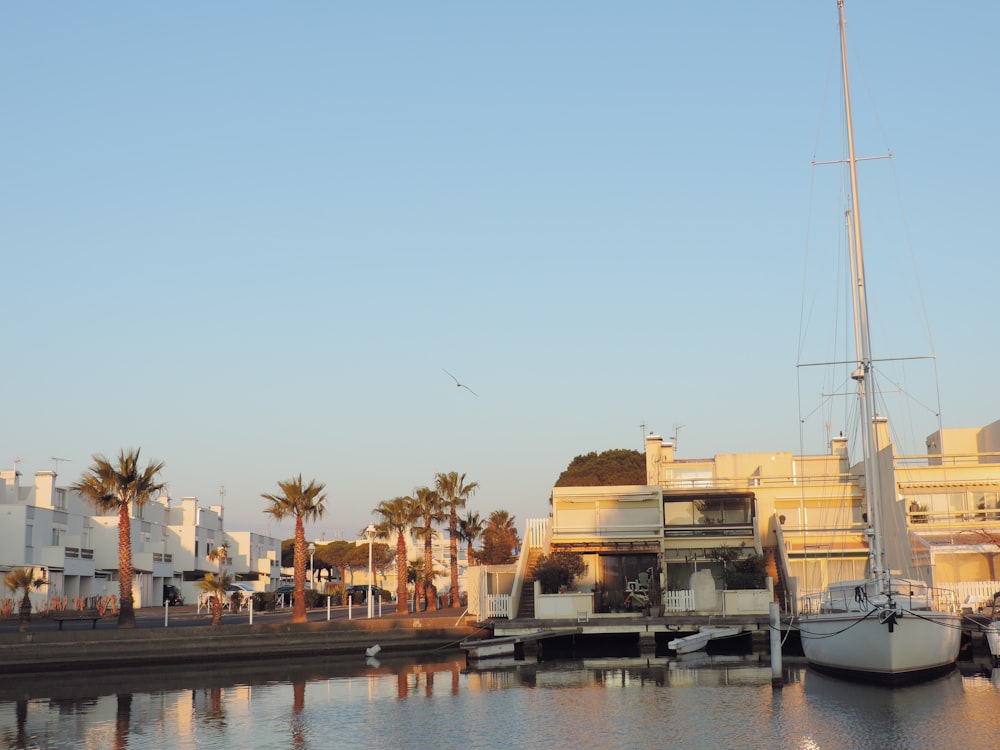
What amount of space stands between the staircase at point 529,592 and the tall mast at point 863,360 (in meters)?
14.5

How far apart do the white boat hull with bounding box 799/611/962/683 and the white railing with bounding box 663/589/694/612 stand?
1083 centimetres

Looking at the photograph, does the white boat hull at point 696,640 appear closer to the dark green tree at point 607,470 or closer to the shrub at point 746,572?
the shrub at point 746,572

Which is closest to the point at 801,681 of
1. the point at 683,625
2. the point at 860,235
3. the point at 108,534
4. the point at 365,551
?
the point at 683,625

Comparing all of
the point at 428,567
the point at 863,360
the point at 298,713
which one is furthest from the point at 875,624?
the point at 428,567

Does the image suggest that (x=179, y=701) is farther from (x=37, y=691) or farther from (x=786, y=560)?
(x=786, y=560)

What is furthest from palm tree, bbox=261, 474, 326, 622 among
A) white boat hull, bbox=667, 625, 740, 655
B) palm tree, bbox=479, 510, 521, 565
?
palm tree, bbox=479, 510, 521, 565

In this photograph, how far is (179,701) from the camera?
97.1ft

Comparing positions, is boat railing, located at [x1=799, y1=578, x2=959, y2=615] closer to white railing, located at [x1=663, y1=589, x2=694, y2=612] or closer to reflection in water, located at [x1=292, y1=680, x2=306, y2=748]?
white railing, located at [x1=663, y1=589, x2=694, y2=612]

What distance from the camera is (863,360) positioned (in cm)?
3541

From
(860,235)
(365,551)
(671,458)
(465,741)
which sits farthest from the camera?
(365,551)

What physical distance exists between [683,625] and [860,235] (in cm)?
1529

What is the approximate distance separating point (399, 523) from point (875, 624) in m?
30.8

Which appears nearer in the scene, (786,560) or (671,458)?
(786,560)

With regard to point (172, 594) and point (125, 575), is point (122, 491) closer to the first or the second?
point (125, 575)
